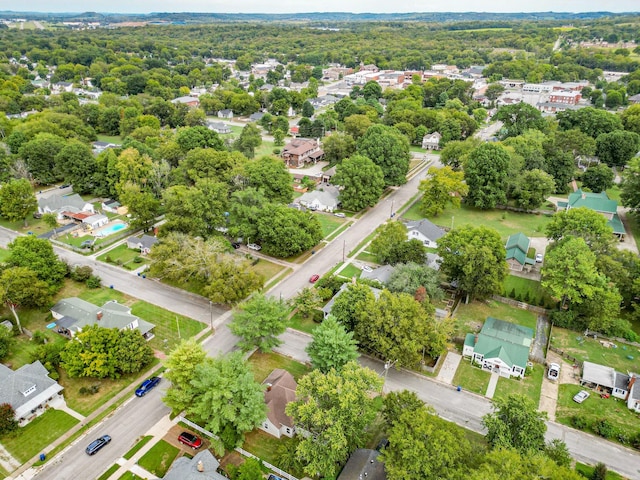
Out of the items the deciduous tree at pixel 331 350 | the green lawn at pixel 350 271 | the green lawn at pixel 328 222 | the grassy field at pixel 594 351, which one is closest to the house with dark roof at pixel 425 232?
the green lawn at pixel 350 271

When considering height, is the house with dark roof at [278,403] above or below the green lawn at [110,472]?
above

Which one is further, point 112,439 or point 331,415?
point 112,439

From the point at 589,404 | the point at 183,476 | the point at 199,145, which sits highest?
the point at 199,145

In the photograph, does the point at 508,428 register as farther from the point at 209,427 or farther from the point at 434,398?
the point at 209,427

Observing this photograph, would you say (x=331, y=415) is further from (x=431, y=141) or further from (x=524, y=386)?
(x=431, y=141)

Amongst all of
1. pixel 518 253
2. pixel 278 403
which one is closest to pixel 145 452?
pixel 278 403

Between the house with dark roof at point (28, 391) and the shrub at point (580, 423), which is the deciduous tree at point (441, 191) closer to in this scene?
the shrub at point (580, 423)

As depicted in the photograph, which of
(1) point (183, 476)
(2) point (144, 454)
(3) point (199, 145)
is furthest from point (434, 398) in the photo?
(3) point (199, 145)
